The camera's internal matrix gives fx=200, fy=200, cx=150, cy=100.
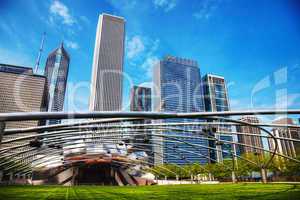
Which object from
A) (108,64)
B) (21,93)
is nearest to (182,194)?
(21,93)

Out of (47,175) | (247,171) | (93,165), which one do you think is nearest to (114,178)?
(93,165)

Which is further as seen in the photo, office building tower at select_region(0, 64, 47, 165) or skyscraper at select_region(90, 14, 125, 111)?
skyscraper at select_region(90, 14, 125, 111)

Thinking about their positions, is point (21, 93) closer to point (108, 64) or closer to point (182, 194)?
point (108, 64)

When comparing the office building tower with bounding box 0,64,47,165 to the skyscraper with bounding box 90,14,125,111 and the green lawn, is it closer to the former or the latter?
the skyscraper with bounding box 90,14,125,111

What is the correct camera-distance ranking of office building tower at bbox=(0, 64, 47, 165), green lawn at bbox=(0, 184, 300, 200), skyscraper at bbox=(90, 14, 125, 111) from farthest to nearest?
skyscraper at bbox=(90, 14, 125, 111) → office building tower at bbox=(0, 64, 47, 165) → green lawn at bbox=(0, 184, 300, 200)

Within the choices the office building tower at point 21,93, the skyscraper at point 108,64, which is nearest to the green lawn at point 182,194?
the office building tower at point 21,93

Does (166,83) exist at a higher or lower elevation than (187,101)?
higher

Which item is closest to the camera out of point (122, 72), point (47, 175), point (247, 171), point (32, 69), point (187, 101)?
point (247, 171)

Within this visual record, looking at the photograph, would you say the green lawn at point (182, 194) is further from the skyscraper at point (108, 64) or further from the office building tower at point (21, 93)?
the skyscraper at point (108, 64)

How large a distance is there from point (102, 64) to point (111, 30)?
35.6 metres

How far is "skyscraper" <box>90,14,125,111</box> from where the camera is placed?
5748 inches

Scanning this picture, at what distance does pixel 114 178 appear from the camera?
65188 mm

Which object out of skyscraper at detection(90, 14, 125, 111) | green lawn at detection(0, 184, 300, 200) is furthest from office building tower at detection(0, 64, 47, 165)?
green lawn at detection(0, 184, 300, 200)

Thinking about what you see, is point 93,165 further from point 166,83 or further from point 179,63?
point 179,63
